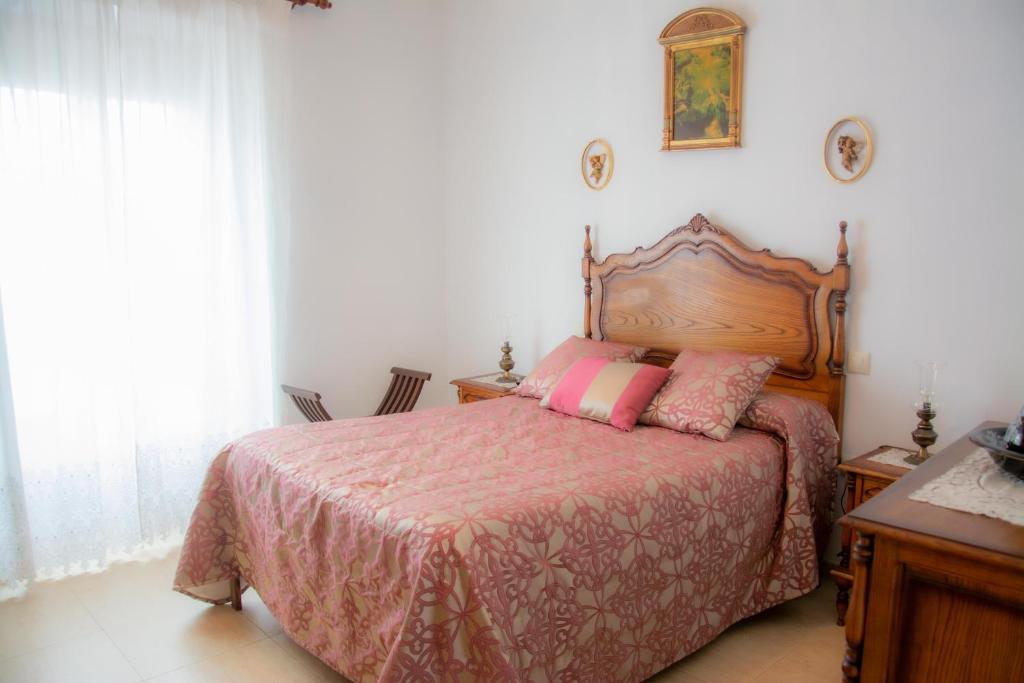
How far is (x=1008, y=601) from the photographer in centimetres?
152

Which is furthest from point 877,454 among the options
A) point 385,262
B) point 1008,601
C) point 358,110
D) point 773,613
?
point 358,110

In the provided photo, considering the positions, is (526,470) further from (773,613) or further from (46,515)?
(46,515)

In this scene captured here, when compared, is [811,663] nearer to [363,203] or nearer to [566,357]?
[566,357]

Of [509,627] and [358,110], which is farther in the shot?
[358,110]

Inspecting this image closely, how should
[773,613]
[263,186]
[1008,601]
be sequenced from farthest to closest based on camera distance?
[263,186] → [773,613] → [1008,601]

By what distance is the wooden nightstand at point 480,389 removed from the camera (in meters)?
3.87

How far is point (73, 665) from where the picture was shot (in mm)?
2516

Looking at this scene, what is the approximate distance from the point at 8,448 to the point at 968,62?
13.0 feet

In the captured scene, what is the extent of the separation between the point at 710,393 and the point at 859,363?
65cm

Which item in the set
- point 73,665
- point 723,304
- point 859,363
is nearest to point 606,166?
point 723,304

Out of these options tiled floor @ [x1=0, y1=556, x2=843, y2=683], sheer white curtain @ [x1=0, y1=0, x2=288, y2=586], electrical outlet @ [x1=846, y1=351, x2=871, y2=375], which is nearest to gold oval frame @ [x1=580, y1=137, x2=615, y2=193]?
electrical outlet @ [x1=846, y1=351, x2=871, y2=375]

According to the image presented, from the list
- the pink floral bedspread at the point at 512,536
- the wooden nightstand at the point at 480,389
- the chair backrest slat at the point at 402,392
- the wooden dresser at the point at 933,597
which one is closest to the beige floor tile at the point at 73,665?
the pink floral bedspread at the point at 512,536

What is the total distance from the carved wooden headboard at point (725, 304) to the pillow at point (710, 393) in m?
0.19

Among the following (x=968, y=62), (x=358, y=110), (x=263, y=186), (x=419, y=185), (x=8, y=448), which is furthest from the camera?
(x=419, y=185)
